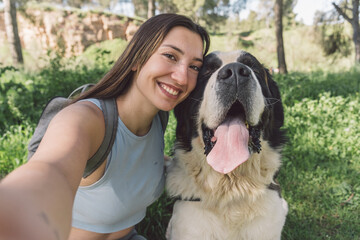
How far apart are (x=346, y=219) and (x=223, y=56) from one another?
194 centimetres

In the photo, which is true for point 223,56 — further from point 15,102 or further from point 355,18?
point 355,18

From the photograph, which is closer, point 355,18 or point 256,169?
point 256,169

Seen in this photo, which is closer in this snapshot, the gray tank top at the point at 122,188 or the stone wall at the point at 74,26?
the gray tank top at the point at 122,188

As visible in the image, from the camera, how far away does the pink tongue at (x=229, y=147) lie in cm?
151

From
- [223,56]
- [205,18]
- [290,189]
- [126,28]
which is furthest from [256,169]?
[205,18]

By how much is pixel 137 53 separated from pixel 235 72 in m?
0.58

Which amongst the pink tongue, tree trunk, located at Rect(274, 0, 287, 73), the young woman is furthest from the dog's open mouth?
tree trunk, located at Rect(274, 0, 287, 73)

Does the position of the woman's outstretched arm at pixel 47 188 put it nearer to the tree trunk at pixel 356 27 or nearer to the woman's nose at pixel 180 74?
the woman's nose at pixel 180 74

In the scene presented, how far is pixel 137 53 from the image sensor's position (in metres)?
1.53

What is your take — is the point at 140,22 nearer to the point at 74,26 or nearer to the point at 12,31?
the point at 74,26

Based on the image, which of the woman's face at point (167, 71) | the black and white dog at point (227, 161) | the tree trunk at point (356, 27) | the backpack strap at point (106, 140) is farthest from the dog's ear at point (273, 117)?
the tree trunk at point (356, 27)

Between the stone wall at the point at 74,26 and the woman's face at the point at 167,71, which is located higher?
the stone wall at the point at 74,26

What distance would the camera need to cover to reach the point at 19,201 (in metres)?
0.52

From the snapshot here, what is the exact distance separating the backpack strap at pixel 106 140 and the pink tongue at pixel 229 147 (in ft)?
1.90
